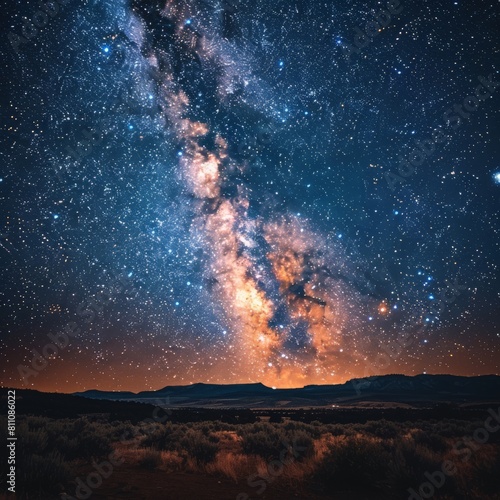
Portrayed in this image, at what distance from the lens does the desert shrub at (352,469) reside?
25.1 ft

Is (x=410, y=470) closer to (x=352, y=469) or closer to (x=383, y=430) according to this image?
(x=352, y=469)

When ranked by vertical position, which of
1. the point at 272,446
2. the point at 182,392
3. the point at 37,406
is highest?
the point at 272,446

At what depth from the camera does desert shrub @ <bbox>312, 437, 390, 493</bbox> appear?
7645 millimetres

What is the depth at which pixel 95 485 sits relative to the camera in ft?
24.0

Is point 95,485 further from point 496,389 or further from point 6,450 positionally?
point 496,389

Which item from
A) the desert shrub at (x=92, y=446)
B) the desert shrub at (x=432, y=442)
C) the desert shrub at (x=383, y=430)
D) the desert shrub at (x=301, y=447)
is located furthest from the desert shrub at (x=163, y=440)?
the desert shrub at (x=383, y=430)

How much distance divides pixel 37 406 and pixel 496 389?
147 m

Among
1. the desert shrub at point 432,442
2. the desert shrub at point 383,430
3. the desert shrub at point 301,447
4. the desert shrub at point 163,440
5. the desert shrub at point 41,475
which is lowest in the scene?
the desert shrub at point 383,430

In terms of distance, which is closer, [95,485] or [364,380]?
[95,485]

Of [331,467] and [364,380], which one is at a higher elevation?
[331,467]

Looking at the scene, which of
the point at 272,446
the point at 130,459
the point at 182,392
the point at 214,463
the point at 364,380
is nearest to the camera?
the point at 214,463

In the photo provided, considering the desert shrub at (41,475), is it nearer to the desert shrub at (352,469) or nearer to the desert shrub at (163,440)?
the desert shrub at (352,469)

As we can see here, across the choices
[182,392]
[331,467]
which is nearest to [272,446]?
[331,467]

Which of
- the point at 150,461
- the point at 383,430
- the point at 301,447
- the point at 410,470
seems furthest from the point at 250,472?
the point at 383,430
